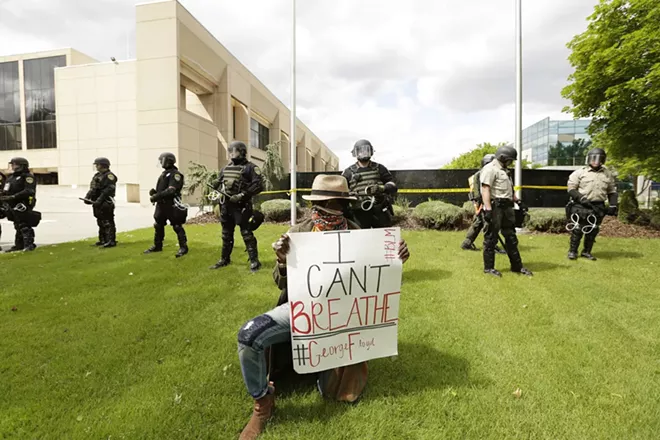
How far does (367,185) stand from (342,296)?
319 cm

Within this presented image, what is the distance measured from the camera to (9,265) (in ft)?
21.9

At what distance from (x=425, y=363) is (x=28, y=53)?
47.0 m

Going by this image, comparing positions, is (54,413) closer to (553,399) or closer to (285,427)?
(285,427)

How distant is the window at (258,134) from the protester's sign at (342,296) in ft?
119

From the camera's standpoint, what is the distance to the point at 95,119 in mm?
31219

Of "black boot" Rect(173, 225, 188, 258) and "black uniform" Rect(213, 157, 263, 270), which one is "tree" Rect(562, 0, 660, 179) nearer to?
"black uniform" Rect(213, 157, 263, 270)

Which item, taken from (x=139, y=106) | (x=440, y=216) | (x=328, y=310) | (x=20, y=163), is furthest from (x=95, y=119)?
(x=328, y=310)

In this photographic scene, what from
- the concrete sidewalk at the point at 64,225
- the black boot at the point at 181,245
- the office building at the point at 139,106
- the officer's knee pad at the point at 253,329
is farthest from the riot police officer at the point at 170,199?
the office building at the point at 139,106

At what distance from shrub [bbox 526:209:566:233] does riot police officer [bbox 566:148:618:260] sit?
4.10 meters

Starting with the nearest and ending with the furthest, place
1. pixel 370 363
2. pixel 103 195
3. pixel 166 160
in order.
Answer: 1. pixel 370 363
2. pixel 166 160
3. pixel 103 195

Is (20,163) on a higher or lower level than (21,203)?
higher

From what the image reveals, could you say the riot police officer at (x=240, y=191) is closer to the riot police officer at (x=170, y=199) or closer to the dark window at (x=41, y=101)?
the riot police officer at (x=170, y=199)

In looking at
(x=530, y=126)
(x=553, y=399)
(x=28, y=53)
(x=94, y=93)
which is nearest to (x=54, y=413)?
(x=553, y=399)

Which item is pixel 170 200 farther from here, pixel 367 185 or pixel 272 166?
pixel 272 166
